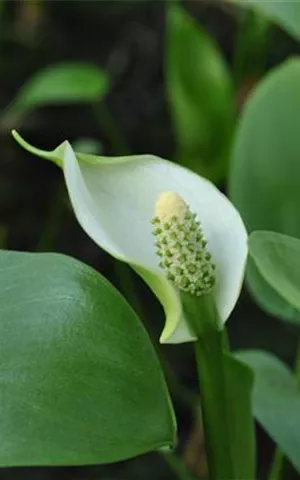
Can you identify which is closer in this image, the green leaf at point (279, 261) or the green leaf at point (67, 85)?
the green leaf at point (279, 261)

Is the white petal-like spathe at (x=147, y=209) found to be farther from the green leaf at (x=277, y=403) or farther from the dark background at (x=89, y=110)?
the dark background at (x=89, y=110)

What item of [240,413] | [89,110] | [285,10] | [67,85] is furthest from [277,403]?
[89,110]

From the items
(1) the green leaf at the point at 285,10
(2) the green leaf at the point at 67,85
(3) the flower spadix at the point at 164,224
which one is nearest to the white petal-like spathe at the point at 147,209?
(3) the flower spadix at the point at 164,224

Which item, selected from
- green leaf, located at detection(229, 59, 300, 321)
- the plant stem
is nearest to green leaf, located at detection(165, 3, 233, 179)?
the plant stem

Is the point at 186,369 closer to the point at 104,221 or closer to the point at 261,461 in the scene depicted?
the point at 261,461

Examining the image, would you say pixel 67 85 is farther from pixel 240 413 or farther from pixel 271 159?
pixel 240 413
